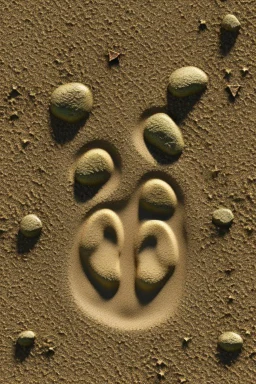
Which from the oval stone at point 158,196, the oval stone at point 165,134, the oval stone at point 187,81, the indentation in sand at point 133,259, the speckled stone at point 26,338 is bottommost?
the speckled stone at point 26,338

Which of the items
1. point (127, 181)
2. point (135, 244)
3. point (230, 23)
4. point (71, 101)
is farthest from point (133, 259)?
point (230, 23)

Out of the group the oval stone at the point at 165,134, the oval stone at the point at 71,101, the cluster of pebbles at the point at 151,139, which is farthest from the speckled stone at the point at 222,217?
the oval stone at the point at 71,101

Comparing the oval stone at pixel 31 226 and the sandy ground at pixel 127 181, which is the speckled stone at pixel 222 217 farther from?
the oval stone at pixel 31 226

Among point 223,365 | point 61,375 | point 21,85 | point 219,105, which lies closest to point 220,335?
point 223,365

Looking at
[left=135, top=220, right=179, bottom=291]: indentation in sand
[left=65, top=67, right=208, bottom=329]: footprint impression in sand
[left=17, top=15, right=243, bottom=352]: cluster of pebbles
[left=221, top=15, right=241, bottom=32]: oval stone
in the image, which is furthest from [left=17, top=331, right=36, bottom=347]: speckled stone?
[left=221, top=15, right=241, bottom=32]: oval stone

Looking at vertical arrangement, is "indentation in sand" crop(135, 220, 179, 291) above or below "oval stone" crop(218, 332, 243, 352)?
above

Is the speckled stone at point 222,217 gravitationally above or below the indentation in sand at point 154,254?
above

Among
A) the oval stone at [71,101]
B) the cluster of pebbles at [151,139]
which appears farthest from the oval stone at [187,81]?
the oval stone at [71,101]

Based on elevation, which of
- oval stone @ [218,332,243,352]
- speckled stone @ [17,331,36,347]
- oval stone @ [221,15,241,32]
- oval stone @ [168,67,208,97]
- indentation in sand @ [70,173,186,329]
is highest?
oval stone @ [221,15,241,32]

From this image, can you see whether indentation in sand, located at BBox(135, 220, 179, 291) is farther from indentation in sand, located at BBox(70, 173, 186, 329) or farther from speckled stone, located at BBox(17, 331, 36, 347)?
speckled stone, located at BBox(17, 331, 36, 347)
